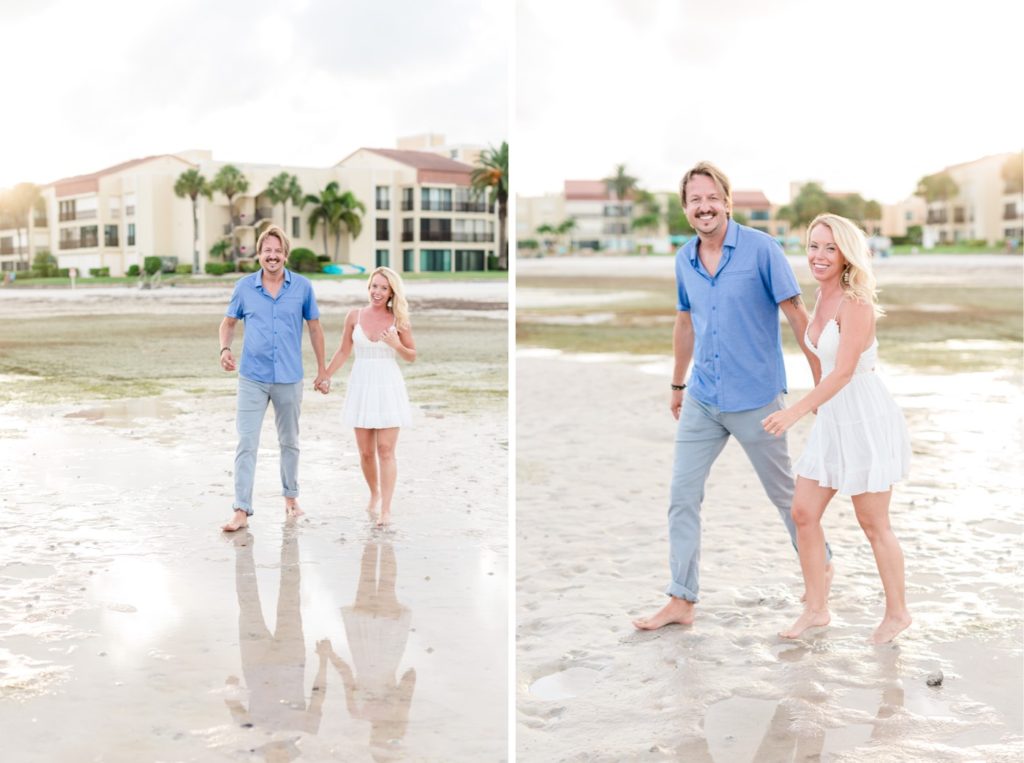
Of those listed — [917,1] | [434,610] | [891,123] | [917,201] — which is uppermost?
[917,1]

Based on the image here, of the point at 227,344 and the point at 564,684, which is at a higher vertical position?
the point at 227,344

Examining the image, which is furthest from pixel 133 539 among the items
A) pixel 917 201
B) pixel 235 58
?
pixel 917 201

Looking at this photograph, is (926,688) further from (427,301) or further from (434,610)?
(427,301)

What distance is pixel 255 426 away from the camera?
213 inches

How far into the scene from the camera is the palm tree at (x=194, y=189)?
1244 inches

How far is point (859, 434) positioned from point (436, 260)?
126 feet

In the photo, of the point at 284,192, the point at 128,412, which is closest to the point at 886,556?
the point at 128,412

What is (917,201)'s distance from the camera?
145 feet

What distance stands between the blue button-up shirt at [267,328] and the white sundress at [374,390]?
0.91ft

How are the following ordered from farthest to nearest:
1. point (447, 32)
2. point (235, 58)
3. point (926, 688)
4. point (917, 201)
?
point (447, 32), point (917, 201), point (235, 58), point (926, 688)

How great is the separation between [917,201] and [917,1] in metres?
8.70

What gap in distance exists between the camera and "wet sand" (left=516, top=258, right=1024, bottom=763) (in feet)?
10.5

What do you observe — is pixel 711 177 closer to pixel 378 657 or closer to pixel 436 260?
pixel 378 657

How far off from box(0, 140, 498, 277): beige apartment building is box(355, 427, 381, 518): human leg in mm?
19709
